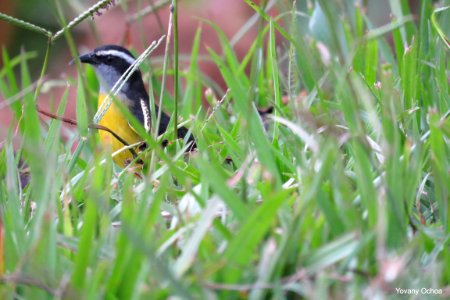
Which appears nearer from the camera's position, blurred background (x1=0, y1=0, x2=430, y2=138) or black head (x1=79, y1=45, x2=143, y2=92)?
black head (x1=79, y1=45, x2=143, y2=92)

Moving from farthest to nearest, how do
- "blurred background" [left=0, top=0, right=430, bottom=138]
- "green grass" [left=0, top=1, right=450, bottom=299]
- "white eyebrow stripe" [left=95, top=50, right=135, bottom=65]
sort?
"blurred background" [left=0, top=0, right=430, bottom=138], "white eyebrow stripe" [left=95, top=50, right=135, bottom=65], "green grass" [left=0, top=1, right=450, bottom=299]

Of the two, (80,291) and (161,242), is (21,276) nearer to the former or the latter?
(80,291)

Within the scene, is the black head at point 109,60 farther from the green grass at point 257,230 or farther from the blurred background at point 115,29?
the green grass at point 257,230

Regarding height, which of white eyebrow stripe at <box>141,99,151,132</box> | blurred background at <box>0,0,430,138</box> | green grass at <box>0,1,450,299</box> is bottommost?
blurred background at <box>0,0,430,138</box>

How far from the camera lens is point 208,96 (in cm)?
334

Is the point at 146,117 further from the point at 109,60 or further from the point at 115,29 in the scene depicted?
the point at 115,29

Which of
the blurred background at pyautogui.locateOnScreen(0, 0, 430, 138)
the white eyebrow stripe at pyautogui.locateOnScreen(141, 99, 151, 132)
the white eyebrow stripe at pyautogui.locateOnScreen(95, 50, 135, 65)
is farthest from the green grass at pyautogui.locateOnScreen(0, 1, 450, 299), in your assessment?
the blurred background at pyautogui.locateOnScreen(0, 0, 430, 138)

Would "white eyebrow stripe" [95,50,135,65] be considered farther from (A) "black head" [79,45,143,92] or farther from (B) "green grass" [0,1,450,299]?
(B) "green grass" [0,1,450,299]

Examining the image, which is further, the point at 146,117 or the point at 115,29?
the point at 115,29

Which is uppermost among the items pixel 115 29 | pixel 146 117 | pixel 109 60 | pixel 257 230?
pixel 257 230

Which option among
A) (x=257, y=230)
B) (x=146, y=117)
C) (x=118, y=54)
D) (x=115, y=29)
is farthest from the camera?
(x=115, y=29)

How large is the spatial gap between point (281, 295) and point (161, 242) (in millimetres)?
308

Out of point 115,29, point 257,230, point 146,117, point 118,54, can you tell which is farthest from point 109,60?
point 257,230

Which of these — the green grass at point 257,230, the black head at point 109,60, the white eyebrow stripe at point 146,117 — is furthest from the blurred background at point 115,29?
the green grass at point 257,230
